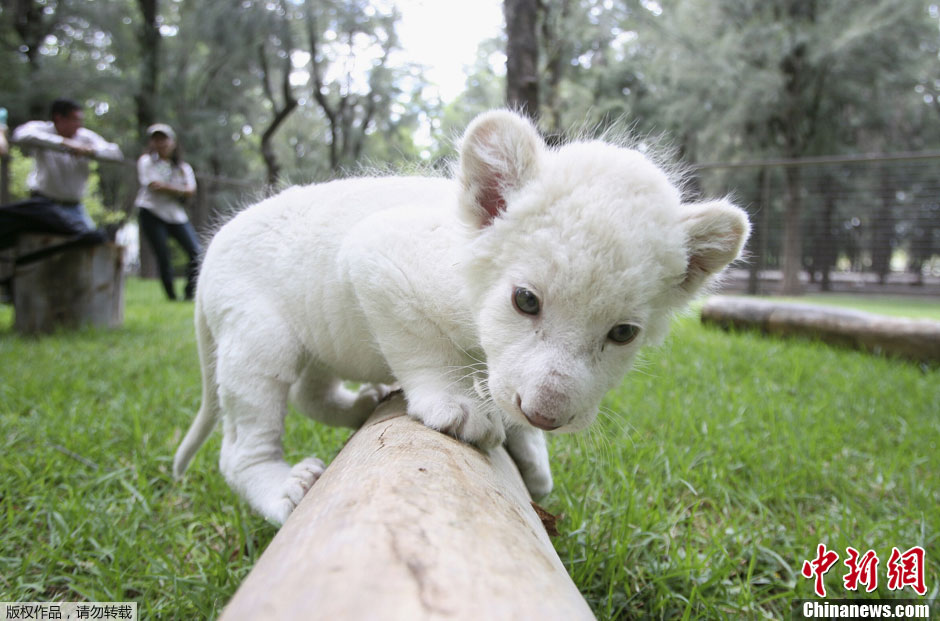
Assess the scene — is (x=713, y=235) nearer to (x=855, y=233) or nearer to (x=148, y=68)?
(x=855, y=233)

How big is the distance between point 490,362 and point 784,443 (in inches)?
97.6

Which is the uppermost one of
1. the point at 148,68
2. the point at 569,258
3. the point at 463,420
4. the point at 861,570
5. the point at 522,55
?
the point at 148,68

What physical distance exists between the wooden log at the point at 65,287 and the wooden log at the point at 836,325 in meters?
7.48

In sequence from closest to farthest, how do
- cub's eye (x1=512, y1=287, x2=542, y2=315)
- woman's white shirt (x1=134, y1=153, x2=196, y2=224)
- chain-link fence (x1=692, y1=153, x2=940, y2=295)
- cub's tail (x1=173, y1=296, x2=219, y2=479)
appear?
cub's eye (x1=512, y1=287, x2=542, y2=315), cub's tail (x1=173, y1=296, x2=219, y2=479), woman's white shirt (x1=134, y1=153, x2=196, y2=224), chain-link fence (x1=692, y1=153, x2=940, y2=295)

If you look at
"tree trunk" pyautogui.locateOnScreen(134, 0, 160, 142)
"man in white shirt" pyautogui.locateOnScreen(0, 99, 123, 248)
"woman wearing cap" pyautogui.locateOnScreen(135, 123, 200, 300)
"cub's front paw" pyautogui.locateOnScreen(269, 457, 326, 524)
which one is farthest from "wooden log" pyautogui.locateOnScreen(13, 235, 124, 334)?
"tree trunk" pyautogui.locateOnScreen(134, 0, 160, 142)

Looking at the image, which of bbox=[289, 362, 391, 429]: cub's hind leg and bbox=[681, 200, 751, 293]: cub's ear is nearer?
bbox=[681, 200, 751, 293]: cub's ear

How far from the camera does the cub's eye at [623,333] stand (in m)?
1.66

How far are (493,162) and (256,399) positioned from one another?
1.33 m

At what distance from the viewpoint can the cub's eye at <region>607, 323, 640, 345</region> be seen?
1.66m

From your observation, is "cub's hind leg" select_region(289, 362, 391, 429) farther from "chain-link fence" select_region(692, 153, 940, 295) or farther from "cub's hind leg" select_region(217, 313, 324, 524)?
"chain-link fence" select_region(692, 153, 940, 295)

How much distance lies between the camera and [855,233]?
15.7 m

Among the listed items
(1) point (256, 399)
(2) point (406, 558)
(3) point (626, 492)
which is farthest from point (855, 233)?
(2) point (406, 558)

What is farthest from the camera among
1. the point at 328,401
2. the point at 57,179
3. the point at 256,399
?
the point at 57,179

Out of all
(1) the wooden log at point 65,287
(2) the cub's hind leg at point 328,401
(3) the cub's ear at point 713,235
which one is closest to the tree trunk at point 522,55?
(2) the cub's hind leg at point 328,401
